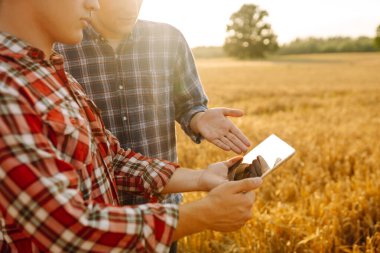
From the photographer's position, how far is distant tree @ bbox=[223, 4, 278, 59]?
2494 inches

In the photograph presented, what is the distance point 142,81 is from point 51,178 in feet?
3.78

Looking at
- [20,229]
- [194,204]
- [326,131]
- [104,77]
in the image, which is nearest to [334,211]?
[104,77]

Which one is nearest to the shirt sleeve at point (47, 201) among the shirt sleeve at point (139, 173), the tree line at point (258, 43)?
the shirt sleeve at point (139, 173)

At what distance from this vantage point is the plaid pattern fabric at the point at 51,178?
0.94m

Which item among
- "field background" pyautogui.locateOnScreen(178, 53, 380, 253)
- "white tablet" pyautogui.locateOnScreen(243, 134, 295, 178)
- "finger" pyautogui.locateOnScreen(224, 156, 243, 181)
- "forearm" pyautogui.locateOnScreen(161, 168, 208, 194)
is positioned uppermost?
"white tablet" pyautogui.locateOnScreen(243, 134, 295, 178)

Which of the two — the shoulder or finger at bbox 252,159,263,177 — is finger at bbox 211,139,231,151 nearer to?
finger at bbox 252,159,263,177

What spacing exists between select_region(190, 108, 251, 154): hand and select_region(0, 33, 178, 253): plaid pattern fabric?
0.76 metres

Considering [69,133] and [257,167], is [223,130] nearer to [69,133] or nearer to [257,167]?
[257,167]

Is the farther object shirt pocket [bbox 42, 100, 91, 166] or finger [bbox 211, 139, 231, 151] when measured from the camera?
finger [bbox 211, 139, 231, 151]

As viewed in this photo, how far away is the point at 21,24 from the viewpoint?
108 cm

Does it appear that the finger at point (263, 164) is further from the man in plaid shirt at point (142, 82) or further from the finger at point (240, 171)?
the man in plaid shirt at point (142, 82)

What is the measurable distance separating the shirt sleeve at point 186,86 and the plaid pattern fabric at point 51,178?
96 cm

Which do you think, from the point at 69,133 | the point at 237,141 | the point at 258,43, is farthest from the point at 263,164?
the point at 258,43

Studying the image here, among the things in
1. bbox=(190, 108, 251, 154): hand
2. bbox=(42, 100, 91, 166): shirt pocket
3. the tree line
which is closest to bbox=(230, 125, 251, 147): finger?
bbox=(190, 108, 251, 154): hand
